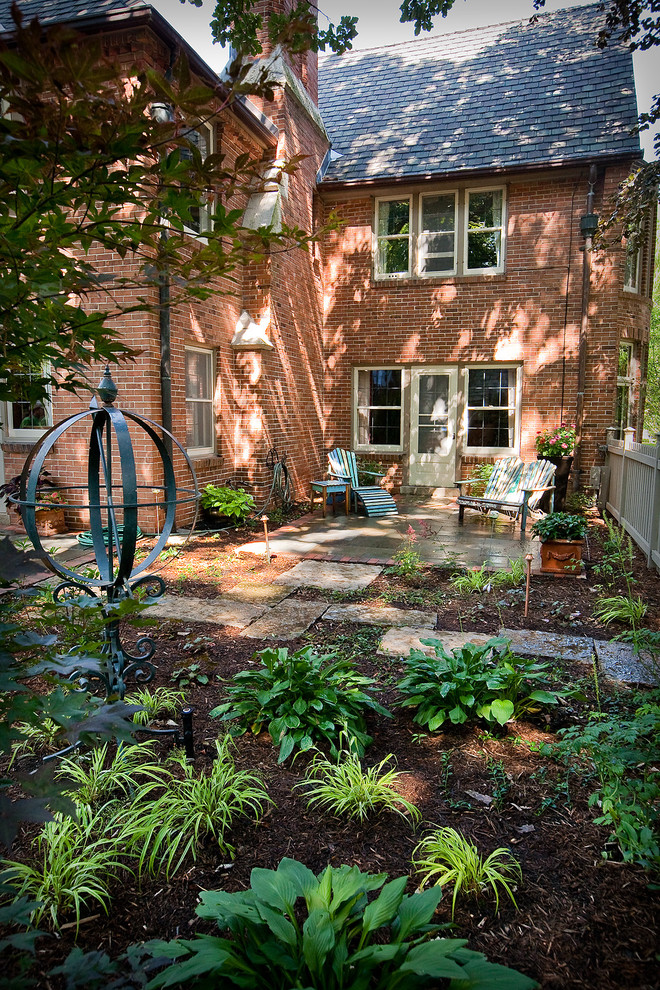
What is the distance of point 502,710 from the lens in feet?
9.59

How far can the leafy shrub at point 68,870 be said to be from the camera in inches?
74.0

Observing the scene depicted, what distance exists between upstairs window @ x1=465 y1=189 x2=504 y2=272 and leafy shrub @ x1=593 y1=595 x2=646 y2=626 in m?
7.82

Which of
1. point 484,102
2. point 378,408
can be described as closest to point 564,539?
point 378,408

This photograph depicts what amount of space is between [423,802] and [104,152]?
246cm

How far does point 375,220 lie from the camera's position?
1163cm

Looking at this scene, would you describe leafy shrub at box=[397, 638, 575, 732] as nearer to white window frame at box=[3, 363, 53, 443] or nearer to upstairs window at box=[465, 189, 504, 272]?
white window frame at box=[3, 363, 53, 443]

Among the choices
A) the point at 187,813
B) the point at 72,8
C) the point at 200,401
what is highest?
the point at 72,8

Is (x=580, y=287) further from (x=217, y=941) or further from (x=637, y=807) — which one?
(x=217, y=941)

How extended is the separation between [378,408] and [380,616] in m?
7.64

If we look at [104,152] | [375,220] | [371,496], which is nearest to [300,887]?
[104,152]

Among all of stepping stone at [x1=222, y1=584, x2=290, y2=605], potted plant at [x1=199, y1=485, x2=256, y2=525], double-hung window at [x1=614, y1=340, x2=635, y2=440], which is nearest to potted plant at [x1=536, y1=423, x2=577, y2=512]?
double-hung window at [x1=614, y1=340, x2=635, y2=440]

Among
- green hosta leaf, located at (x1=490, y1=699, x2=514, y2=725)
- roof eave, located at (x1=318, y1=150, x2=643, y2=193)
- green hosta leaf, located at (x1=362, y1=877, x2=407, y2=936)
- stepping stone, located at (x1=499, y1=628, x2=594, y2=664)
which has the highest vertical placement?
roof eave, located at (x1=318, y1=150, x2=643, y2=193)

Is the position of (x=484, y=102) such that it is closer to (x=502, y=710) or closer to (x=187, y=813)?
(x=502, y=710)

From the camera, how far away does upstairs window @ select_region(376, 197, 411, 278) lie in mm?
11562
